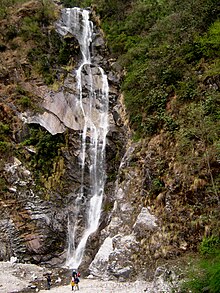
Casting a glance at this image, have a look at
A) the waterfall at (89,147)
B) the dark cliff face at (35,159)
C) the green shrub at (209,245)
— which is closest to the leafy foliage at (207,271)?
the green shrub at (209,245)

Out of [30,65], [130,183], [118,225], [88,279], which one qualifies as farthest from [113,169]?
[30,65]

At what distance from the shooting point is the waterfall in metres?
19.5

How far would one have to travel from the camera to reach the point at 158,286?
12.0m

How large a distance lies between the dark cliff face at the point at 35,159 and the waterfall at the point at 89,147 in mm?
430

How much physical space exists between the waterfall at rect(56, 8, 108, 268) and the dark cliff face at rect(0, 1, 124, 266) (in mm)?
430

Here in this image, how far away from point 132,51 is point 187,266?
650 inches

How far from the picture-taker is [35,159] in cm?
2144

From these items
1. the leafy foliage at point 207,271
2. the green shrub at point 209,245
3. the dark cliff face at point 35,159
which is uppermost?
the dark cliff face at point 35,159

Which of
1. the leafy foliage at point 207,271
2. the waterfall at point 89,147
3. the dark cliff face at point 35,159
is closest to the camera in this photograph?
the leafy foliage at point 207,271

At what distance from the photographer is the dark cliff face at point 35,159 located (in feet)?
62.8

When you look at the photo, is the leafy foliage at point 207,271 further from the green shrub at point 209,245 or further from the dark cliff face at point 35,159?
the dark cliff face at point 35,159

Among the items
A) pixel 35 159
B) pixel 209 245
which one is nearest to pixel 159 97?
pixel 209 245

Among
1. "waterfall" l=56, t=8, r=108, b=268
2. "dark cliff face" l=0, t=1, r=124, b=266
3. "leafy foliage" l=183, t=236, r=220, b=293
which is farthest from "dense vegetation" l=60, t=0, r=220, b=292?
"dark cliff face" l=0, t=1, r=124, b=266

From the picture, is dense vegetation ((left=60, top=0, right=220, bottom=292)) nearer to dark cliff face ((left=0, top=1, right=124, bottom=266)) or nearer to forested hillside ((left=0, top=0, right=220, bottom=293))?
forested hillside ((left=0, top=0, right=220, bottom=293))
